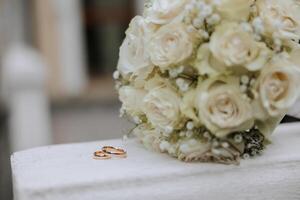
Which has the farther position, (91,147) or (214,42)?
(91,147)

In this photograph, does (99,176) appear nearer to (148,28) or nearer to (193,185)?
(193,185)

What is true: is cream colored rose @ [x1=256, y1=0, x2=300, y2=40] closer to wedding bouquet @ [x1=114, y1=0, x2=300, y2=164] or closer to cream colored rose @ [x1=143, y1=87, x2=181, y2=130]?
wedding bouquet @ [x1=114, y1=0, x2=300, y2=164]

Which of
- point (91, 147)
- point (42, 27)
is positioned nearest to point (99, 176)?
point (91, 147)

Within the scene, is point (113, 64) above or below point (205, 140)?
below

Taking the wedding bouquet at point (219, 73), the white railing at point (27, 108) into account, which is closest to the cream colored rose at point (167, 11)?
the wedding bouquet at point (219, 73)

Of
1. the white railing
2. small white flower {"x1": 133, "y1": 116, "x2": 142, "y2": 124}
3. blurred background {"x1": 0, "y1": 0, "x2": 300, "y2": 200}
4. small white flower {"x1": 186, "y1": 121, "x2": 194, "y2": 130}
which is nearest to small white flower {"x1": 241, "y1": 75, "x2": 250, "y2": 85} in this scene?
small white flower {"x1": 186, "y1": 121, "x2": 194, "y2": 130}

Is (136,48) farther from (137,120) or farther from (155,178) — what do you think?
(155,178)
